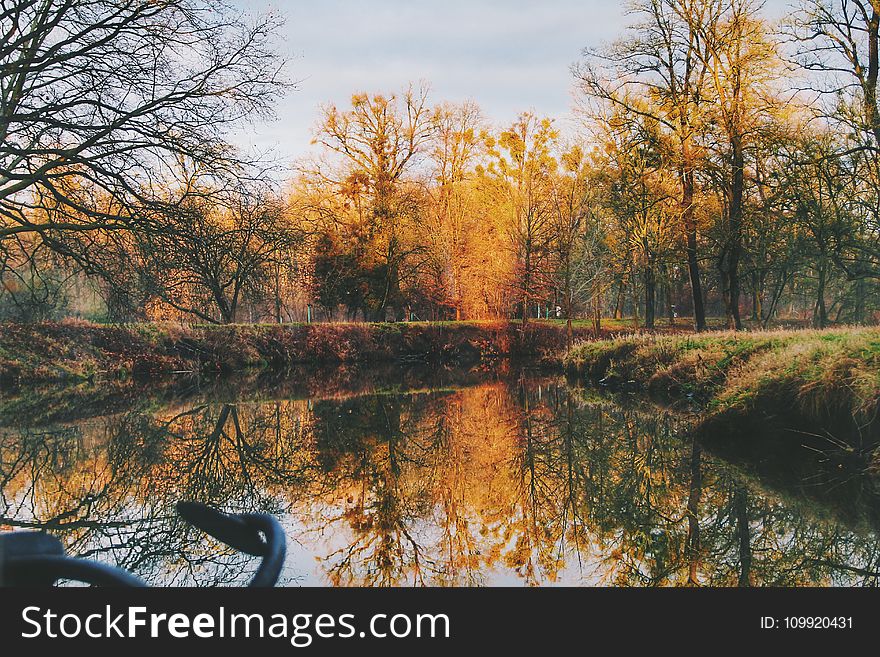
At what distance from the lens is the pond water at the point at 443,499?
4914mm

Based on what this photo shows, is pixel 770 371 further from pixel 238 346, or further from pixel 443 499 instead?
pixel 238 346

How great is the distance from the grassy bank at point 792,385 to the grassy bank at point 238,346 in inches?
510

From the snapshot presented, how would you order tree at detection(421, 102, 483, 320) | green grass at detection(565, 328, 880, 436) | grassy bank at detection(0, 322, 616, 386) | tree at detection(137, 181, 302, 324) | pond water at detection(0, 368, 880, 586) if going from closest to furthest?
pond water at detection(0, 368, 880, 586)
green grass at detection(565, 328, 880, 436)
tree at detection(137, 181, 302, 324)
grassy bank at detection(0, 322, 616, 386)
tree at detection(421, 102, 483, 320)

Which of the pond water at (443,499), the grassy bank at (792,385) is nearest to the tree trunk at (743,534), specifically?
the pond water at (443,499)

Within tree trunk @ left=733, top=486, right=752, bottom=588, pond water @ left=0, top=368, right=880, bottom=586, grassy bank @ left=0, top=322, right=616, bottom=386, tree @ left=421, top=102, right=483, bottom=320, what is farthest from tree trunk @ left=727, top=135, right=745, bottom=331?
tree @ left=421, top=102, right=483, bottom=320

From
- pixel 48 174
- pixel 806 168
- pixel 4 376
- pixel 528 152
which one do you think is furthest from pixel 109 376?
pixel 806 168

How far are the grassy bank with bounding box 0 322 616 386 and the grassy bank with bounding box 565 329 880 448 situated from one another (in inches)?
510

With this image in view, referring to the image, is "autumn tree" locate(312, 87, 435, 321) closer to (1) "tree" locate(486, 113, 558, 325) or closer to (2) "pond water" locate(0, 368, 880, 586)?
(1) "tree" locate(486, 113, 558, 325)

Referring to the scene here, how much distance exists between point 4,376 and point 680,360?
19.5 m

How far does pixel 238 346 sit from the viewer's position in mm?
27141

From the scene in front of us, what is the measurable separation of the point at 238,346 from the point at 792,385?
2201 centimetres

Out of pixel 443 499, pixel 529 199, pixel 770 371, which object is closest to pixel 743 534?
pixel 443 499

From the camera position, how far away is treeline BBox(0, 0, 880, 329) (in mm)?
9500

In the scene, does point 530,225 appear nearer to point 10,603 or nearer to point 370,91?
point 370,91
